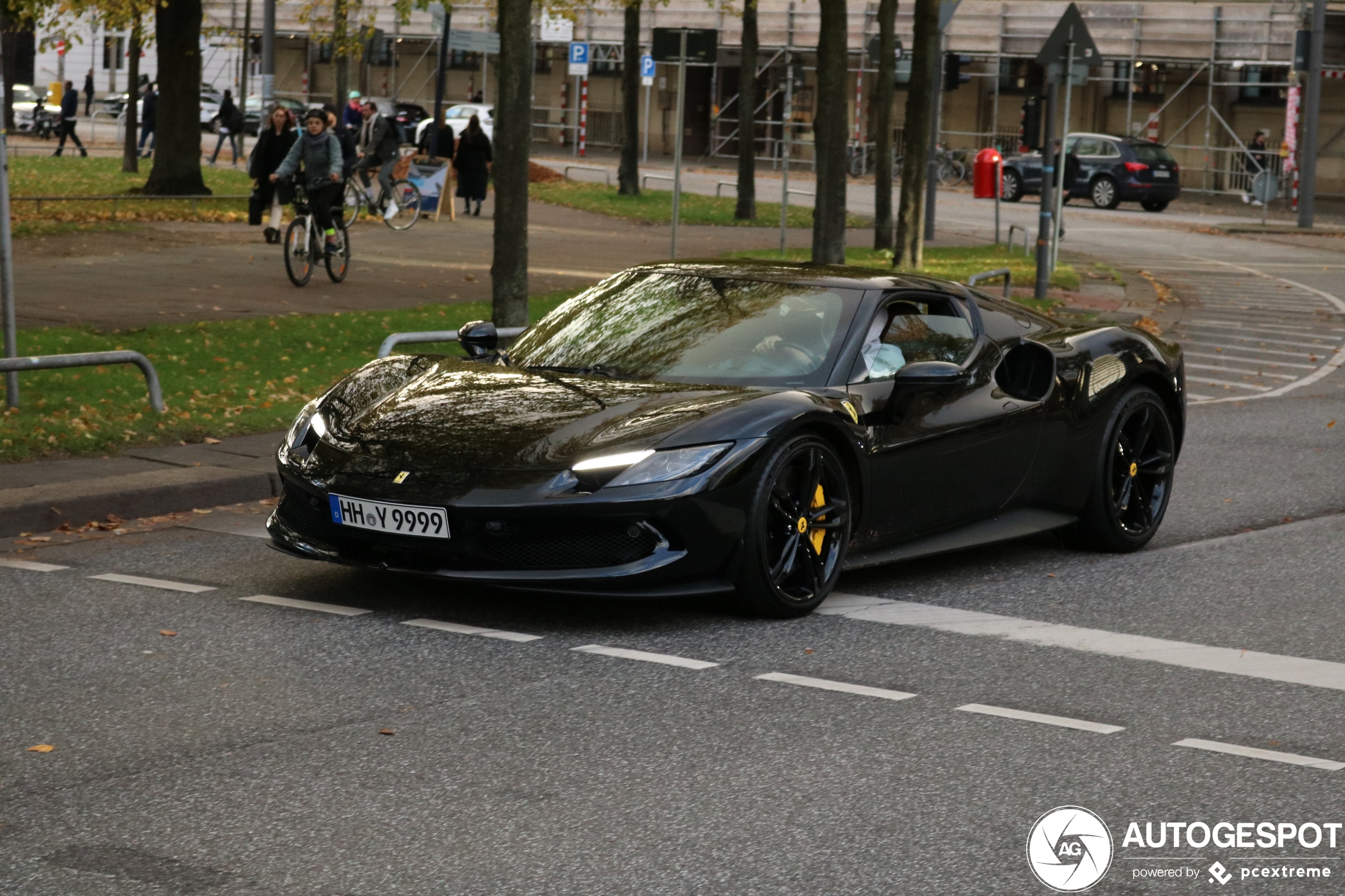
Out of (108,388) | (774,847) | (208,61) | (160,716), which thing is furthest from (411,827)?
(208,61)

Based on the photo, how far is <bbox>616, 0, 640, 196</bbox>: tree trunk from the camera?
3703cm

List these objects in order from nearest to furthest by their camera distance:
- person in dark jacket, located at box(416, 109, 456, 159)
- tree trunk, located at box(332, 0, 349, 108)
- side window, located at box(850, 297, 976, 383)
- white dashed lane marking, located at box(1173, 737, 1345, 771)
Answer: white dashed lane marking, located at box(1173, 737, 1345, 771) < side window, located at box(850, 297, 976, 383) < tree trunk, located at box(332, 0, 349, 108) < person in dark jacket, located at box(416, 109, 456, 159)

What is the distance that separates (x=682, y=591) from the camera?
6484 millimetres

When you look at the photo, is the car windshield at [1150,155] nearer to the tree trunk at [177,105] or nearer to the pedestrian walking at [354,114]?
the pedestrian walking at [354,114]

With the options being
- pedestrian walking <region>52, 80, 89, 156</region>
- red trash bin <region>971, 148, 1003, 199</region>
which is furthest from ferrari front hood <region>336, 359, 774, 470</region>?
pedestrian walking <region>52, 80, 89, 156</region>

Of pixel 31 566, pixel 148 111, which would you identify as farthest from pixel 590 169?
pixel 31 566

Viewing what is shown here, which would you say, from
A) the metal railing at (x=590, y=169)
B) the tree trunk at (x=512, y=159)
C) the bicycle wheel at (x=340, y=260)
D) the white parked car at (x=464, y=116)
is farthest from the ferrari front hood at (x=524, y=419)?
the white parked car at (x=464, y=116)

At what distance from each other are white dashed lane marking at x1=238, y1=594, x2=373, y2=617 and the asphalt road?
22 mm

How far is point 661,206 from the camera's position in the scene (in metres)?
35.5

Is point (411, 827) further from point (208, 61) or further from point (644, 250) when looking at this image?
point (208, 61)

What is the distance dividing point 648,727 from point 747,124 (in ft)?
99.2

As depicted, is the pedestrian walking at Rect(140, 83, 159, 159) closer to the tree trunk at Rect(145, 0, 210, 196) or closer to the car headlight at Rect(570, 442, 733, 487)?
the tree trunk at Rect(145, 0, 210, 196)

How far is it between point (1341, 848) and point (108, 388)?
8.82m

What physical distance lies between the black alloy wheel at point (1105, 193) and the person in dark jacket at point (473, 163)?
18536mm
